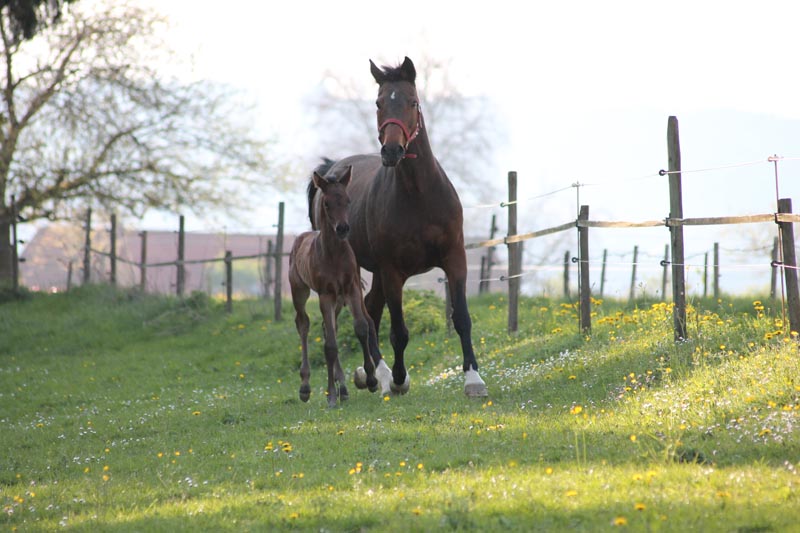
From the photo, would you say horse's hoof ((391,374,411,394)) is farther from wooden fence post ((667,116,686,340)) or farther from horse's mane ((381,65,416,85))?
horse's mane ((381,65,416,85))

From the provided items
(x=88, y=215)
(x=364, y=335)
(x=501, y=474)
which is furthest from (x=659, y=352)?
(x=88, y=215)

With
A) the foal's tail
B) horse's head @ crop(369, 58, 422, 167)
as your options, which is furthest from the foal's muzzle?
the foal's tail

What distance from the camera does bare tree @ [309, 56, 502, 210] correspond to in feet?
159

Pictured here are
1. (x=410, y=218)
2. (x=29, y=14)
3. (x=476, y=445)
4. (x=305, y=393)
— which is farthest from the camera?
(x=29, y=14)

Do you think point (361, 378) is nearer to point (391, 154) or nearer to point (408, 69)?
point (391, 154)

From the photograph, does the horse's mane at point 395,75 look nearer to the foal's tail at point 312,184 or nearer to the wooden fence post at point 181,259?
the foal's tail at point 312,184

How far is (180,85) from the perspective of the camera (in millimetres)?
30625

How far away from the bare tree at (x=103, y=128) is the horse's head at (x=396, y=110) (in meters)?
21.2

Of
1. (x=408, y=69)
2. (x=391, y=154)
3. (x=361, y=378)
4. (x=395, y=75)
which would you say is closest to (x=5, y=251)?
(x=361, y=378)

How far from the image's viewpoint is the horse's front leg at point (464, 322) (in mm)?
→ 9922

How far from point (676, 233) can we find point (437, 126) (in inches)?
1514

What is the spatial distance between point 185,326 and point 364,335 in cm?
1309

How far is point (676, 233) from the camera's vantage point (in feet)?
35.2

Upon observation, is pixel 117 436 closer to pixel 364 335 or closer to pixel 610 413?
pixel 364 335
